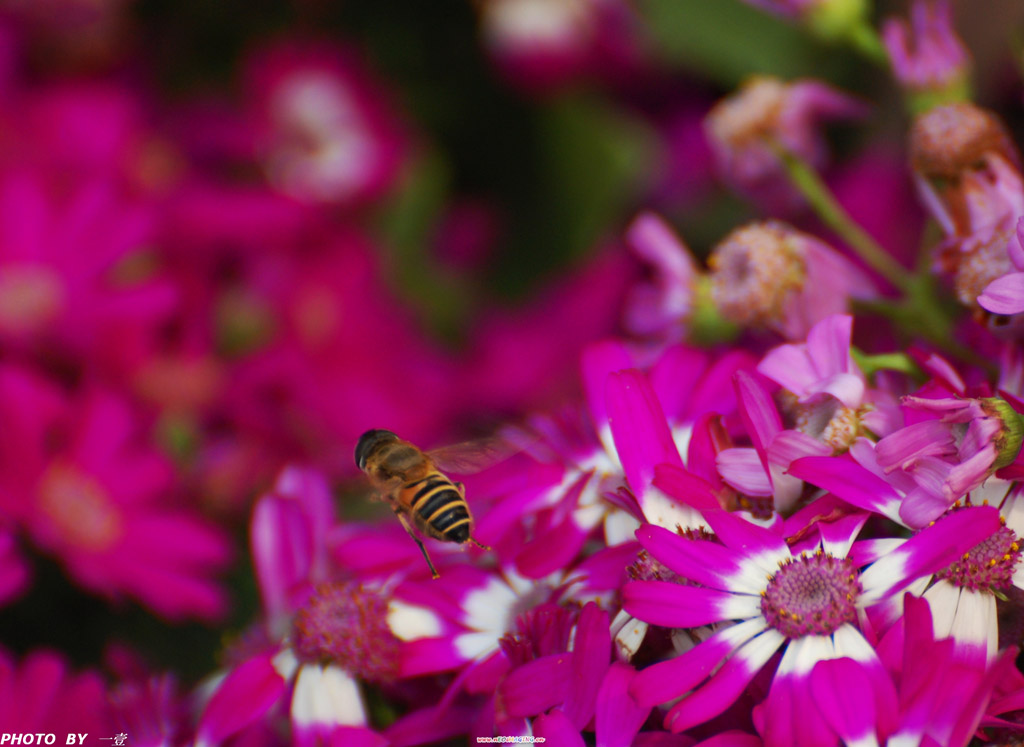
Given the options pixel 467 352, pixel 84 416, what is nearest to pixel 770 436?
pixel 84 416

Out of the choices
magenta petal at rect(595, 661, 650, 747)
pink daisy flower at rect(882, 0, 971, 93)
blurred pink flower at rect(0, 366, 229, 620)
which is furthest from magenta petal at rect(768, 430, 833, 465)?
blurred pink flower at rect(0, 366, 229, 620)

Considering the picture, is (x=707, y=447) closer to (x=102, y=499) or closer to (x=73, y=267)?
(x=102, y=499)

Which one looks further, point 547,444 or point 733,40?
point 733,40

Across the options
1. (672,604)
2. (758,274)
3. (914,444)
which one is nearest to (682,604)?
(672,604)

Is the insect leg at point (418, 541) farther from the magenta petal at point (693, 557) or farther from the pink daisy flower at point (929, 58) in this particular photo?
the pink daisy flower at point (929, 58)

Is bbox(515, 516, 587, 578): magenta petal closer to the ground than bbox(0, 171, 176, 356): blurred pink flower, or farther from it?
closer to the ground

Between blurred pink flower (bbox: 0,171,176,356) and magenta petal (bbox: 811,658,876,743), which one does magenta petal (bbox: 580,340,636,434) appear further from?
blurred pink flower (bbox: 0,171,176,356)
